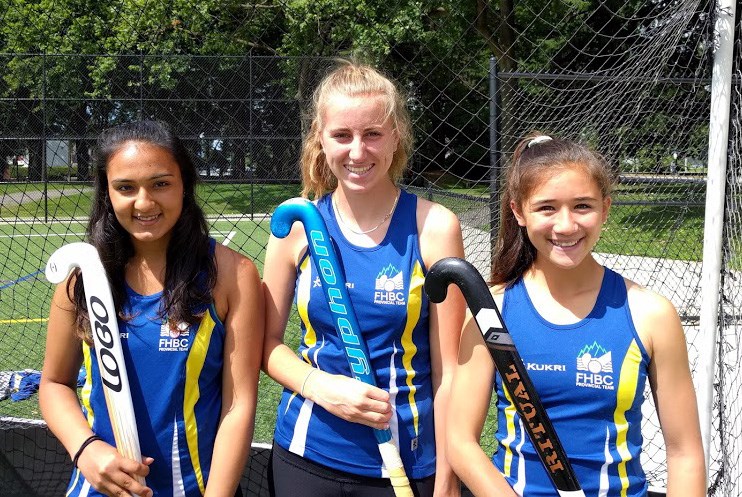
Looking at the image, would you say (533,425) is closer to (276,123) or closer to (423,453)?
(423,453)

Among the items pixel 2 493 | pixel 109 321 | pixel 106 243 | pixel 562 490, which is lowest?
pixel 2 493

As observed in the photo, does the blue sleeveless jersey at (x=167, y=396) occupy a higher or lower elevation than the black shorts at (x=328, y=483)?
higher

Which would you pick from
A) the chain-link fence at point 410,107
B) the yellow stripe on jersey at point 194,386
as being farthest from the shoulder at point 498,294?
the chain-link fence at point 410,107

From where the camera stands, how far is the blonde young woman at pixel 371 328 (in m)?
1.90

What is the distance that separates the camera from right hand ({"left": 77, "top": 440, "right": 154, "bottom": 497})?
70.9 inches

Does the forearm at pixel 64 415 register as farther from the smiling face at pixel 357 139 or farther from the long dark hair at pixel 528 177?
the long dark hair at pixel 528 177

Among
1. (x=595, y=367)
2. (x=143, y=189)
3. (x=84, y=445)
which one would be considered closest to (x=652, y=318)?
(x=595, y=367)

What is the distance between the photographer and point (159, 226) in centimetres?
195

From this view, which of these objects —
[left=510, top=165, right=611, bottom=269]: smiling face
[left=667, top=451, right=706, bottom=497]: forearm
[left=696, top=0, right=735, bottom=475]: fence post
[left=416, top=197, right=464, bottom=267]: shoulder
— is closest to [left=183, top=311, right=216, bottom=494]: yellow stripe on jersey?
[left=416, top=197, right=464, bottom=267]: shoulder

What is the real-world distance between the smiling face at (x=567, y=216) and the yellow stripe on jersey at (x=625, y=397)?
24cm

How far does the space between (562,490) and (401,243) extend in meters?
0.70

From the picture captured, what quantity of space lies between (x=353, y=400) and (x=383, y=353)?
0.53ft

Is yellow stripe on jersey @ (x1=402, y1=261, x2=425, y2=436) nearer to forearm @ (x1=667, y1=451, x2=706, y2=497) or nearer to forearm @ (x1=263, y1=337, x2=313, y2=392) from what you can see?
forearm @ (x1=263, y1=337, x2=313, y2=392)

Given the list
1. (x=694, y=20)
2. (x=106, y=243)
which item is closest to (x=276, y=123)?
(x=694, y=20)
